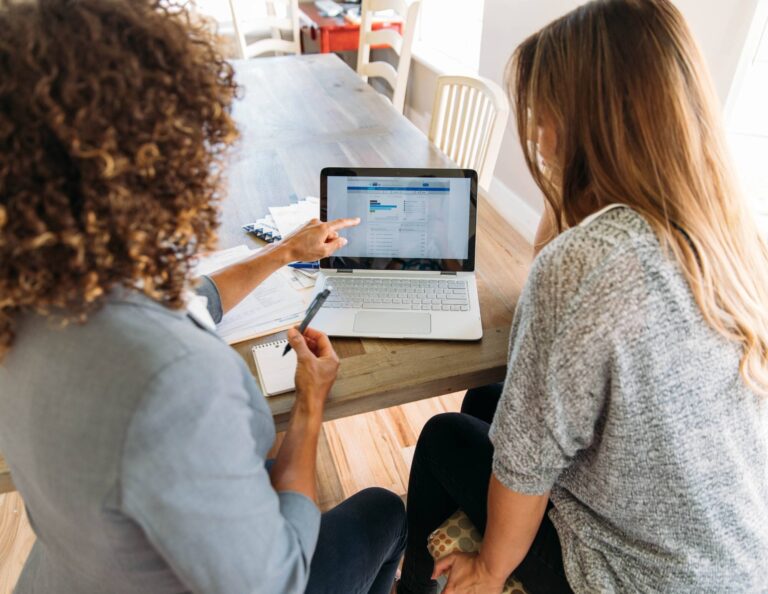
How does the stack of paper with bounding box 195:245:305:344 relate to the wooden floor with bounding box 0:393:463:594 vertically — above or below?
above

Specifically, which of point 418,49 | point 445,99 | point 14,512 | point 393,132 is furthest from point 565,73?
point 418,49

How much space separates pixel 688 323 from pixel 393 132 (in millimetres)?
1393

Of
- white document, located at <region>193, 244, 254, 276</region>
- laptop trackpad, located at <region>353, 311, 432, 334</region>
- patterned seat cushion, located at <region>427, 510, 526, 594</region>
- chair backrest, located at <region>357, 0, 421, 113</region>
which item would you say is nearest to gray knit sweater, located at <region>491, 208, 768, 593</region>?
patterned seat cushion, located at <region>427, 510, 526, 594</region>

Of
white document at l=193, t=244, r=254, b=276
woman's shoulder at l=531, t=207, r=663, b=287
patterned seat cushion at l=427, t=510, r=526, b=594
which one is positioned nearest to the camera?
woman's shoulder at l=531, t=207, r=663, b=287

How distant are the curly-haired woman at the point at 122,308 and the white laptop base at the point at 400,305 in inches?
16.1

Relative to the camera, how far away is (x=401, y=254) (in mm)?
1122

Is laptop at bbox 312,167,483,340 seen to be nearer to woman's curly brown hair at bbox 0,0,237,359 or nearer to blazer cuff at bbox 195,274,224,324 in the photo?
blazer cuff at bbox 195,274,224,324

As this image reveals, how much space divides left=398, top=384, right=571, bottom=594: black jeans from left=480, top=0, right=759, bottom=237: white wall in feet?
4.12

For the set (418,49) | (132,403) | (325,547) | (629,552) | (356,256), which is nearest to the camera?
(132,403)

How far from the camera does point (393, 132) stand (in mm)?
1878

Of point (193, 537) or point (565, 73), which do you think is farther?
point (565, 73)

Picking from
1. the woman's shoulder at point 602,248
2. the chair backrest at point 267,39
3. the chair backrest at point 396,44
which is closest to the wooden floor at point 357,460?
the woman's shoulder at point 602,248

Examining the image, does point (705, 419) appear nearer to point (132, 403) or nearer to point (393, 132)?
point (132, 403)

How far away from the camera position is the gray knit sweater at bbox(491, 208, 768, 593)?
2.10 feet
